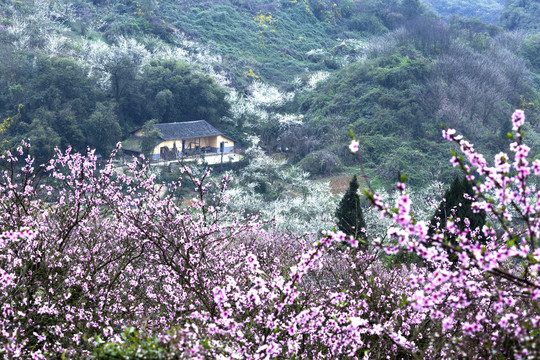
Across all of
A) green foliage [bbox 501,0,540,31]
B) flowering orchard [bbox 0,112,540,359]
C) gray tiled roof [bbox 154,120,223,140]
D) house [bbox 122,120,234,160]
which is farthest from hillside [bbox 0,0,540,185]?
flowering orchard [bbox 0,112,540,359]

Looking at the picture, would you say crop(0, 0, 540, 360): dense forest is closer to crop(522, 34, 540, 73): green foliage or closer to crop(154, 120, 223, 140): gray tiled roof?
crop(522, 34, 540, 73): green foliage

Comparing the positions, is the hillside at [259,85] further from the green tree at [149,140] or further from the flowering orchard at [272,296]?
the flowering orchard at [272,296]

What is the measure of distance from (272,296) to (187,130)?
22.6m

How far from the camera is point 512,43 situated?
36.8 metres

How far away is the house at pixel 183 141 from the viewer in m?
22.9

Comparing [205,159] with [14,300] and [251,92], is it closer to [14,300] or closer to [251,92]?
[251,92]

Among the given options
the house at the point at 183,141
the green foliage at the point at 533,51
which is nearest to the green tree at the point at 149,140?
the house at the point at 183,141

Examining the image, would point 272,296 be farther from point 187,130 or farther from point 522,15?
point 522,15

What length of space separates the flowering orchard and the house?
1653 centimetres

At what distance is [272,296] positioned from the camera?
113 inches

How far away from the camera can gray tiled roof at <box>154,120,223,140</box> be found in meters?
23.9

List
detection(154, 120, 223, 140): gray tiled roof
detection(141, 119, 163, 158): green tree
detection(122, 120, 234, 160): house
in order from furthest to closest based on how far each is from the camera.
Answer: detection(154, 120, 223, 140): gray tiled roof, detection(122, 120, 234, 160): house, detection(141, 119, 163, 158): green tree

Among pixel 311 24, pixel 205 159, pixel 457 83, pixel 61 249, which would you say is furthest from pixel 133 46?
pixel 61 249

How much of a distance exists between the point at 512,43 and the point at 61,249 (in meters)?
40.1
